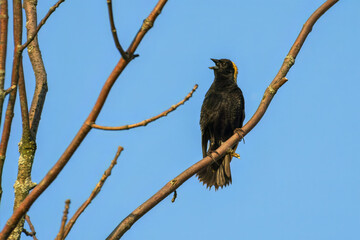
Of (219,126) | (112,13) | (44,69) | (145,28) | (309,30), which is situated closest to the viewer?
(112,13)

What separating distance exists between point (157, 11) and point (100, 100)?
0.40m

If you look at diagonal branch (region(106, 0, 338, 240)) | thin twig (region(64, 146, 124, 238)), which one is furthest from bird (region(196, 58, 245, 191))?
thin twig (region(64, 146, 124, 238))

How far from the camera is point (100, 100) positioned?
1952 millimetres

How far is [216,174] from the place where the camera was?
584 cm

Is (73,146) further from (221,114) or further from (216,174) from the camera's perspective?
(221,114)

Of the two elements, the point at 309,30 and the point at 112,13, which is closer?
the point at 112,13

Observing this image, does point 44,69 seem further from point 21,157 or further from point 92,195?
point 92,195

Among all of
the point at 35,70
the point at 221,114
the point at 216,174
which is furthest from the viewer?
the point at 221,114

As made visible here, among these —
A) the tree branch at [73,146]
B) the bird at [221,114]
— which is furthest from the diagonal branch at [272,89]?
the bird at [221,114]

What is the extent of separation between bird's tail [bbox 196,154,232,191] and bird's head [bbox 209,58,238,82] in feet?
4.13

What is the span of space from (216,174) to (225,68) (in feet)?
5.02

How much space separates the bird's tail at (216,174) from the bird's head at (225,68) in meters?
1.26

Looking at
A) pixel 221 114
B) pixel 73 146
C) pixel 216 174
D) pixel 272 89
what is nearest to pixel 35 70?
pixel 73 146

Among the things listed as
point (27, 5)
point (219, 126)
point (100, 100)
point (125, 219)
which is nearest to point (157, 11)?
point (100, 100)
